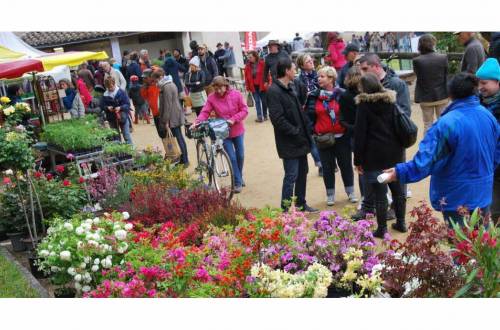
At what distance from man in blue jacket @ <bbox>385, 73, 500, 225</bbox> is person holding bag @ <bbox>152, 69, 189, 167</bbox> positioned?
6.36 meters

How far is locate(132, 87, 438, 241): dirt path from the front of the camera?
25.4ft

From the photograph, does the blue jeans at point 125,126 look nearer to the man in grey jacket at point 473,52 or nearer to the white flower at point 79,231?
the man in grey jacket at point 473,52

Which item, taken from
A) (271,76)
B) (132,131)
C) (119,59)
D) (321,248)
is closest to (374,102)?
(321,248)

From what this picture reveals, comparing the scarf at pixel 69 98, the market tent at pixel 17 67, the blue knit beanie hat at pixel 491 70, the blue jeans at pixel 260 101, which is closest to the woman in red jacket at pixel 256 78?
the blue jeans at pixel 260 101

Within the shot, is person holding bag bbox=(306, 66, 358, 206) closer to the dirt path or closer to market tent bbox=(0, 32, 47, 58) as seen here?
the dirt path

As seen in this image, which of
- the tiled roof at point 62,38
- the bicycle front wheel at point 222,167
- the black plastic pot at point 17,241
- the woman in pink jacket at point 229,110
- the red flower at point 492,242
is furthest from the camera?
the tiled roof at point 62,38

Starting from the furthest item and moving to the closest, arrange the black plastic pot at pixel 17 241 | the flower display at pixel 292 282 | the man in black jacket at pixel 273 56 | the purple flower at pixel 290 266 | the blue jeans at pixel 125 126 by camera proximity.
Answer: the man in black jacket at pixel 273 56, the blue jeans at pixel 125 126, the black plastic pot at pixel 17 241, the purple flower at pixel 290 266, the flower display at pixel 292 282

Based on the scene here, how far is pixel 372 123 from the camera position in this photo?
6.01 m

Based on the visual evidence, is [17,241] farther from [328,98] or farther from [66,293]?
[328,98]

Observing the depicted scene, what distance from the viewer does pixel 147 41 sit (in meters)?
32.8

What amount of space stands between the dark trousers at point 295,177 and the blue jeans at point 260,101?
6.62 m

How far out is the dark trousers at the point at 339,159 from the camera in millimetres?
7293

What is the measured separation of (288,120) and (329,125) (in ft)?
1.68

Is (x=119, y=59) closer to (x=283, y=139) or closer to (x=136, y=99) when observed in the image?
(x=136, y=99)
